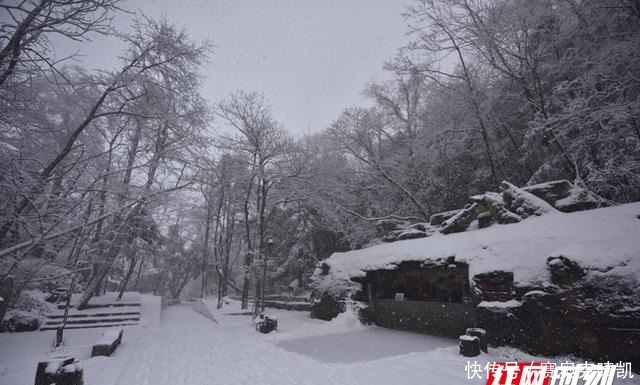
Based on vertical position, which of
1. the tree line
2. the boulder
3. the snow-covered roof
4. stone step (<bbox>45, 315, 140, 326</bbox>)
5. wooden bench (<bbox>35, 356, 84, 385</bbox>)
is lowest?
stone step (<bbox>45, 315, 140, 326</bbox>)

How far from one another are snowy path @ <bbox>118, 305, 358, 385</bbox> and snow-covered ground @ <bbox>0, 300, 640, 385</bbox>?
0.06 feet

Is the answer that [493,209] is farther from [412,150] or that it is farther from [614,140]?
[412,150]

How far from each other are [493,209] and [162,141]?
35.8 feet

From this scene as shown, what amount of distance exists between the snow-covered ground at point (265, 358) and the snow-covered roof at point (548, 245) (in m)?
1.97

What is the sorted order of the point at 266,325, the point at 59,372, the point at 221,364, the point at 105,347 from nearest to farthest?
the point at 59,372 < the point at 221,364 < the point at 105,347 < the point at 266,325

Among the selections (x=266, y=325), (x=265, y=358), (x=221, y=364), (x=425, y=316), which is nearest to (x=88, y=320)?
(x=266, y=325)

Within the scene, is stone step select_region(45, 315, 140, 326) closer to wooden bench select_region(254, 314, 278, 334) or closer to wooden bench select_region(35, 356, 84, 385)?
wooden bench select_region(254, 314, 278, 334)

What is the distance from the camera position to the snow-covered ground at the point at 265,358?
552cm

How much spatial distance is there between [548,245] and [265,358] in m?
7.51

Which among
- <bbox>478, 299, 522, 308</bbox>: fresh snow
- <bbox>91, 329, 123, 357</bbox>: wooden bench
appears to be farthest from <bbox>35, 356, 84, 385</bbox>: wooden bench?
<bbox>478, 299, 522, 308</bbox>: fresh snow

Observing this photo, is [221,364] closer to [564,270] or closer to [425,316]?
[425,316]

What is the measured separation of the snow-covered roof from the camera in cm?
573

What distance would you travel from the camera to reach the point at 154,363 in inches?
272

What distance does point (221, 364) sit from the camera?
265 inches
